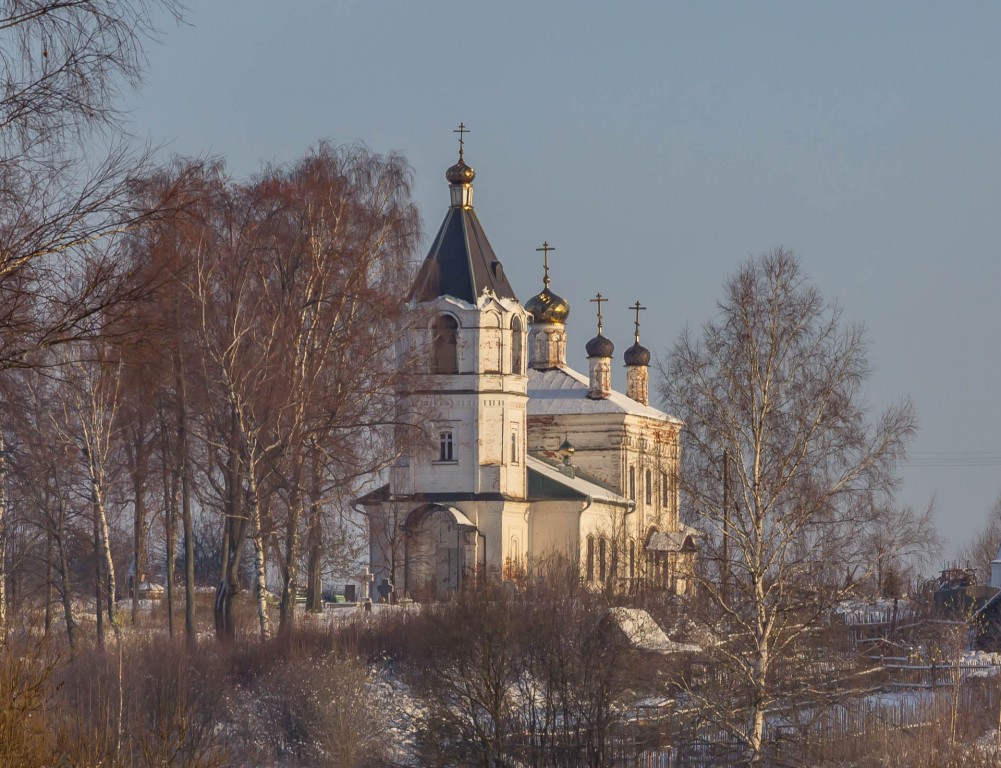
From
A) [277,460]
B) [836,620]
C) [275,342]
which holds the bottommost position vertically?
[836,620]

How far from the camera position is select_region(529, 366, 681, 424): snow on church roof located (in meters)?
47.6

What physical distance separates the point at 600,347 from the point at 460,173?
10.5 metres

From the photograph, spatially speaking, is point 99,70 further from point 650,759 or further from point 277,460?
point 277,460

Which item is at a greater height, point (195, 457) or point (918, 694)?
point (195, 457)

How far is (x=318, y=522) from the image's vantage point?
89.6 ft

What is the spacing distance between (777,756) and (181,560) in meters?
45.4

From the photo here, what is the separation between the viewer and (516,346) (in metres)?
40.6

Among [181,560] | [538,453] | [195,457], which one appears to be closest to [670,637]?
[195,457]

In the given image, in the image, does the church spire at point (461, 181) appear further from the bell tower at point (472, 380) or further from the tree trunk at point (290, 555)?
the tree trunk at point (290, 555)

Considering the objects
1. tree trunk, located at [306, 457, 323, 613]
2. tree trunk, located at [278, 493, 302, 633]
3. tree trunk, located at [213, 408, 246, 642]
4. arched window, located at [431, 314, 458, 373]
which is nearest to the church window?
arched window, located at [431, 314, 458, 373]

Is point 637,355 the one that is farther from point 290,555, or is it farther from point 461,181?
point 290,555

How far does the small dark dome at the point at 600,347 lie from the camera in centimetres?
4903

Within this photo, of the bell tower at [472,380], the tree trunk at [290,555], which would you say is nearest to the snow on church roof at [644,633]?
the tree trunk at [290,555]

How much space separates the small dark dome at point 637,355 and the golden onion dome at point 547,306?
3.88 metres
